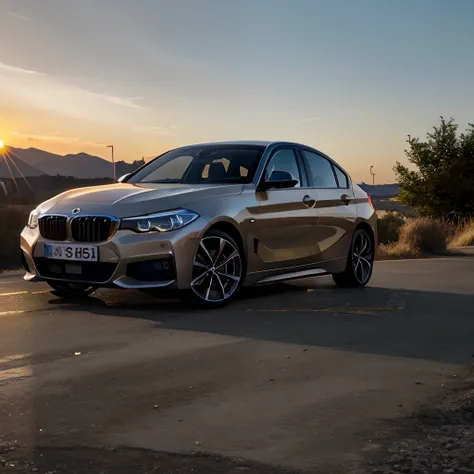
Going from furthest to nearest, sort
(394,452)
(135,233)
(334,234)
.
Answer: (334,234) → (135,233) → (394,452)

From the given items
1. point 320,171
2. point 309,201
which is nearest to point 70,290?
point 309,201

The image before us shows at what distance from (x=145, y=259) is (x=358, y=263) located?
3606 mm

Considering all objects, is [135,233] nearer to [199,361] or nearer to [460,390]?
[199,361]

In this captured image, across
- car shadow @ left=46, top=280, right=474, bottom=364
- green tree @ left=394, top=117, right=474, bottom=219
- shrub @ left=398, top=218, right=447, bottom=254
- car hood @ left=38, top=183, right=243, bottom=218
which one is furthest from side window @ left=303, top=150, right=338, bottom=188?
green tree @ left=394, top=117, right=474, bottom=219

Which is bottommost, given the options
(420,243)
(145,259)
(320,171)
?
(420,243)

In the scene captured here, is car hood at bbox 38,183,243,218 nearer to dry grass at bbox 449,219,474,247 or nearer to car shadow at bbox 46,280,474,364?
car shadow at bbox 46,280,474,364

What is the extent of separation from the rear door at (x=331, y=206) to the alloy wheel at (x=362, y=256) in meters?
0.22

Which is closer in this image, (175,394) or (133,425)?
(133,425)

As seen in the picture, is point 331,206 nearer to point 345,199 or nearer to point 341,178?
point 345,199

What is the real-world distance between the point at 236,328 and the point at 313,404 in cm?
236

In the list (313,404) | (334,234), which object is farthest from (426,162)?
(313,404)

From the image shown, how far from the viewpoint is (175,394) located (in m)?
4.25

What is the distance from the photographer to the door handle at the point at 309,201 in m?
8.97

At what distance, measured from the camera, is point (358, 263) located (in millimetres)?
9898
